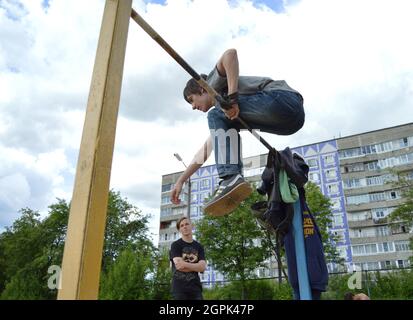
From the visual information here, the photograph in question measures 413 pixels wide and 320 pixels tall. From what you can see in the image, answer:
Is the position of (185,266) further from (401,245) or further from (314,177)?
(314,177)

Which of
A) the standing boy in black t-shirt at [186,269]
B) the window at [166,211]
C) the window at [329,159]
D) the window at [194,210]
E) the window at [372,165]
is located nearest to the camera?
the standing boy in black t-shirt at [186,269]

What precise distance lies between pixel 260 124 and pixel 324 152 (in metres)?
40.2

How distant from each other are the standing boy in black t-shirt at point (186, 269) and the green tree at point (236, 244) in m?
16.8

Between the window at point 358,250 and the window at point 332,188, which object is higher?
the window at point 332,188

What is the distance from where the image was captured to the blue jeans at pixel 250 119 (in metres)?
2.64

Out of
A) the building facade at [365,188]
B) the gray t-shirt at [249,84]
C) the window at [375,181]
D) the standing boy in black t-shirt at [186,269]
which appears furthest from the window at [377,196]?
the gray t-shirt at [249,84]

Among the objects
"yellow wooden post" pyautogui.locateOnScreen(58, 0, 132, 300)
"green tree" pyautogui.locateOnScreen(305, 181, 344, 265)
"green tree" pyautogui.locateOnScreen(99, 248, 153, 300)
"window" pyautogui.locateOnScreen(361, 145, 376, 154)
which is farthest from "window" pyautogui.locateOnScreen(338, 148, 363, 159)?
"yellow wooden post" pyautogui.locateOnScreen(58, 0, 132, 300)

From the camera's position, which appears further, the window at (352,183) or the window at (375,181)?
the window at (352,183)

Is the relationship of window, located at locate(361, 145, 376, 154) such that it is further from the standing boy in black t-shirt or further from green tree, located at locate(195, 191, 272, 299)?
the standing boy in black t-shirt

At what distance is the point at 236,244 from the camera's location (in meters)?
21.1

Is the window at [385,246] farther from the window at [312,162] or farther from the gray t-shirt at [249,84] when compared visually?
the gray t-shirt at [249,84]

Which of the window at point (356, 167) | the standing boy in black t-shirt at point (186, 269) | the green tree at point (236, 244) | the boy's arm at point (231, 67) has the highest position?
the window at point (356, 167)

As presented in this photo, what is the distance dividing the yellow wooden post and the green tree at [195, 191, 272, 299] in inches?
762

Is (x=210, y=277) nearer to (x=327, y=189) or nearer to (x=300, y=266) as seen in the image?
(x=327, y=189)
